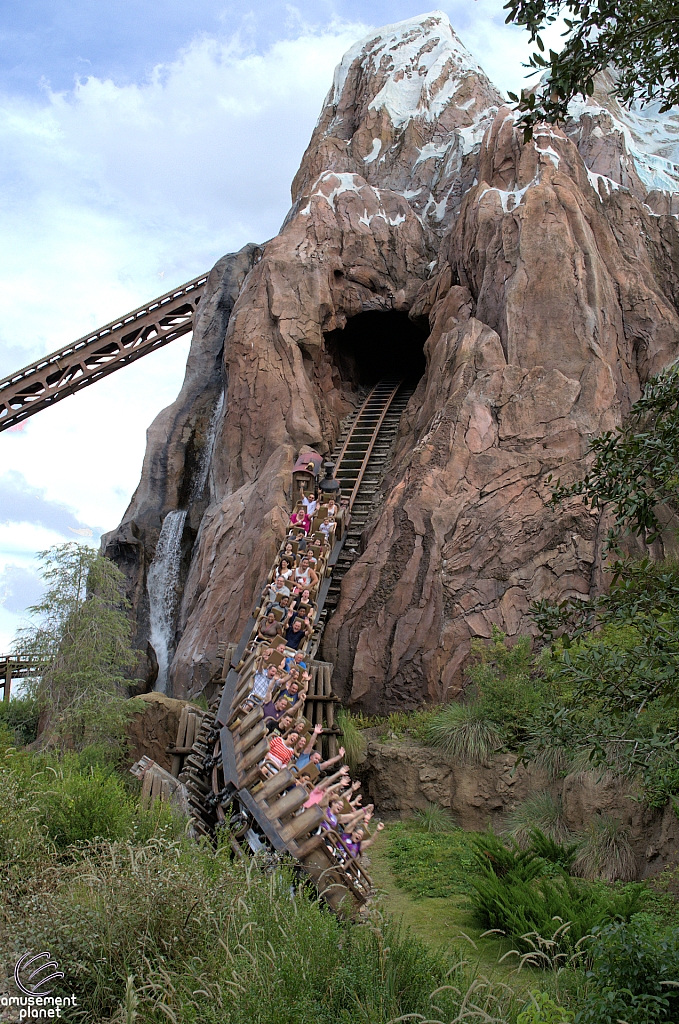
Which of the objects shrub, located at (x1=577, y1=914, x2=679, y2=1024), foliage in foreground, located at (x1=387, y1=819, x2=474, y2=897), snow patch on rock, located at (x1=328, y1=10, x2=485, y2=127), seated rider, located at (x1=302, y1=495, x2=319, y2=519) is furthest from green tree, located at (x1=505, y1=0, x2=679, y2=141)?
snow patch on rock, located at (x1=328, y1=10, x2=485, y2=127)

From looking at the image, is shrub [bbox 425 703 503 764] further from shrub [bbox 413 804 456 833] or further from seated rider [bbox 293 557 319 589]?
seated rider [bbox 293 557 319 589]

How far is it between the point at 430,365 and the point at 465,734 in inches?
387

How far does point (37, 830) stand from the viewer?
6.58m

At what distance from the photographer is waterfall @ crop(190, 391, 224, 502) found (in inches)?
931

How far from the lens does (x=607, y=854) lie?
877cm

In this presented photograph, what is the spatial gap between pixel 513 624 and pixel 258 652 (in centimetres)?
472

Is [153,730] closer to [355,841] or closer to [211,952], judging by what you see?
[355,841]

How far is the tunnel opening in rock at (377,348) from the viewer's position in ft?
79.8

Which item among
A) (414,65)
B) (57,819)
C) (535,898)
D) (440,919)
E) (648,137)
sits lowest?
(440,919)

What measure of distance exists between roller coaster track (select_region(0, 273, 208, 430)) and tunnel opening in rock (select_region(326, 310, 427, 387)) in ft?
23.5

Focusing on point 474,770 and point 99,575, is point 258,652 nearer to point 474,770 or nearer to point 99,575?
point 474,770

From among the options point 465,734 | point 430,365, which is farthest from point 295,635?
point 430,365

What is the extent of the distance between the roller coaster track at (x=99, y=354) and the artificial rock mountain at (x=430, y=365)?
4.08m

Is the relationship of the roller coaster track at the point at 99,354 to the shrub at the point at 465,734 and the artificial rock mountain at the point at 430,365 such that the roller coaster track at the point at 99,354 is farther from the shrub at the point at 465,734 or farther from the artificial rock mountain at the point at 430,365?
the shrub at the point at 465,734
